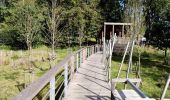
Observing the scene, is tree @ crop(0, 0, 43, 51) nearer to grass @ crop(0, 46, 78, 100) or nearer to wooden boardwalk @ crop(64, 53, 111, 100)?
grass @ crop(0, 46, 78, 100)

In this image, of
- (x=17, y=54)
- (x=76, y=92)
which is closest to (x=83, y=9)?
(x=17, y=54)

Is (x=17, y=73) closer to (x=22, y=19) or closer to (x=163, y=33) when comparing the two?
(x=22, y=19)

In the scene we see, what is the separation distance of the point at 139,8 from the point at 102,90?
3285 cm

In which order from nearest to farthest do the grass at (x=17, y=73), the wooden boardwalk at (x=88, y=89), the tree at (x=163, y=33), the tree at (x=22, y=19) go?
the wooden boardwalk at (x=88, y=89), the grass at (x=17, y=73), the tree at (x=163, y=33), the tree at (x=22, y=19)

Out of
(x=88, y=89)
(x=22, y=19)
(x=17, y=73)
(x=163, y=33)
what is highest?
(x=22, y=19)

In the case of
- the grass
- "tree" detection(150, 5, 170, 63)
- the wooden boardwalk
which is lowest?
the grass

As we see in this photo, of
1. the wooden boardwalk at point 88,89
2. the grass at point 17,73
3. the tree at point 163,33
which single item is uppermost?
the tree at point 163,33

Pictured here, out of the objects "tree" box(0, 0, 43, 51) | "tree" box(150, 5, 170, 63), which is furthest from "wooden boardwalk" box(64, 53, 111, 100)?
"tree" box(150, 5, 170, 63)

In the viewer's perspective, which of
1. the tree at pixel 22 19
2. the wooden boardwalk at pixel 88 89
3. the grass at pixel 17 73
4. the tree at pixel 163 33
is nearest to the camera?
the wooden boardwalk at pixel 88 89

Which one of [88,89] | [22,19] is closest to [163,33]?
[22,19]

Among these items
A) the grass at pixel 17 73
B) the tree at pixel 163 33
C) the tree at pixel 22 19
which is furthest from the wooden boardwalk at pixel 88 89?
the tree at pixel 163 33

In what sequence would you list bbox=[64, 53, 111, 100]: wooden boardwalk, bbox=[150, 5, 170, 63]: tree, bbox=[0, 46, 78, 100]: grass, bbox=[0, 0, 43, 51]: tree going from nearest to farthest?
bbox=[64, 53, 111, 100]: wooden boardwalk
bbox=[0, 46, 78, 100]: grass
bbox=[150, 5, 170, 63]: tree
bbox=[0, 0, 43, 51]: tree

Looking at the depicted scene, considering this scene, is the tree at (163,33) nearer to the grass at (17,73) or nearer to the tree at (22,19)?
the grass at (17,73)

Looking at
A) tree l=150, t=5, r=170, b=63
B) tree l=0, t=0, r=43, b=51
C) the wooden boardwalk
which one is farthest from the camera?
tree l=0, t=0, r=43, b=51
